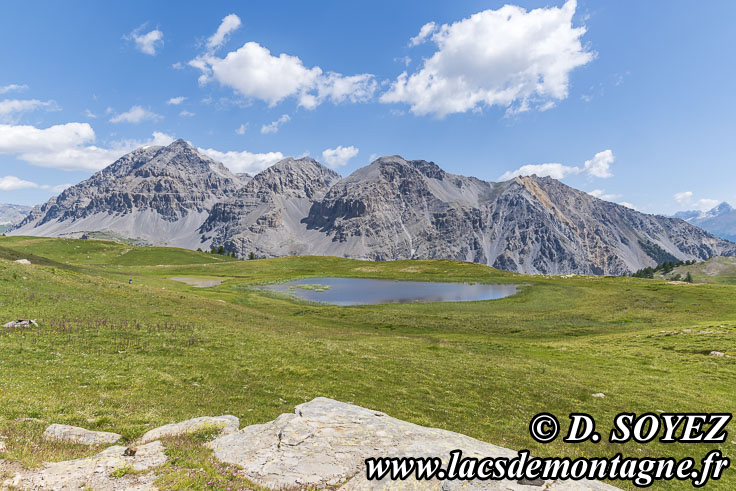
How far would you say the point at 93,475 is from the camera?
30.5 feet

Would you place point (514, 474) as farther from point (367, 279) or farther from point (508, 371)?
point (367, 279)

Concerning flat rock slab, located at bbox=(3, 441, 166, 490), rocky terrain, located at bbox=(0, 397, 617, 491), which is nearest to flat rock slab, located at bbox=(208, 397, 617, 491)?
rocky terrain, located at bbox=(0, 397, 617, 491)

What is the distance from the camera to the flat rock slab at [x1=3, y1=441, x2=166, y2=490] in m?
8.67

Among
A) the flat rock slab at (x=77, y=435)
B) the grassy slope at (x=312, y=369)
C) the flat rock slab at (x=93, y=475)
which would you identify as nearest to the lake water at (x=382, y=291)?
the grassy slope at (x=312, y=369)

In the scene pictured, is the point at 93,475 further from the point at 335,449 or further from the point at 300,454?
the point at 335,449

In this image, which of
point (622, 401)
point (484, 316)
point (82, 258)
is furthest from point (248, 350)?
point (82, 258)

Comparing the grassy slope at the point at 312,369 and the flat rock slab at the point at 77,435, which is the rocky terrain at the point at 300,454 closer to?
the flat rock slab at the point at 77,435

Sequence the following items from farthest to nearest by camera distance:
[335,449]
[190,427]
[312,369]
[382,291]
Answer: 1. [382,291]
2. [312,369]
3. [190,427]
4. [335,449]

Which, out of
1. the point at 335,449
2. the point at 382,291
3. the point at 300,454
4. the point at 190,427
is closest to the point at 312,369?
the point at 190,427

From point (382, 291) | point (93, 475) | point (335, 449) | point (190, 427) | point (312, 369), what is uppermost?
point (93, 475)

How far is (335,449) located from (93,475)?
699 cm

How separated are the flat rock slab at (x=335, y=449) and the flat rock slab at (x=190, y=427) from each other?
3.55ft

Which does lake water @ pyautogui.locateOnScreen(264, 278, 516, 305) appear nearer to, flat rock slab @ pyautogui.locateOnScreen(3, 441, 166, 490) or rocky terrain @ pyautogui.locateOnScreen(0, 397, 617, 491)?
rocky terrain @ pyautogui.locateOnScreen(0, 397, 617, 491)

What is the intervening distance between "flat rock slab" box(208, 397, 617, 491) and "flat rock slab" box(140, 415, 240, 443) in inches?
42.6
